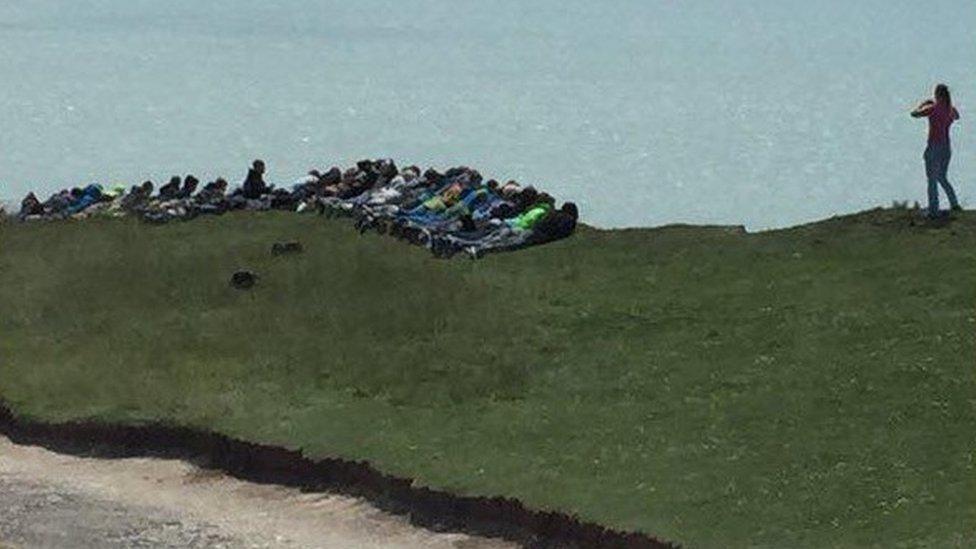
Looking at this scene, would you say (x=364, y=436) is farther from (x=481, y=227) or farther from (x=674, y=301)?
(x=481, y=227)

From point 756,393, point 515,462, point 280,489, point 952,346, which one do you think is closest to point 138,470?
point 280,489

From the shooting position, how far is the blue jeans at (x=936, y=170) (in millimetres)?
52250

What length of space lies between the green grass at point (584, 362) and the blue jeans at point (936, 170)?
2.81 ft

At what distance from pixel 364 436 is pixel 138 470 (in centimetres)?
417

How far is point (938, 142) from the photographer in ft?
172

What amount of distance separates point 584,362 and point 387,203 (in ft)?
48.8

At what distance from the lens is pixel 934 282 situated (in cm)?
4875

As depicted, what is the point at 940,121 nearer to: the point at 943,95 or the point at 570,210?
the point at 943,95

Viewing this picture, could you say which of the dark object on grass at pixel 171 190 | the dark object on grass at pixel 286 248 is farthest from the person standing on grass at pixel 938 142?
the dark object on grass at pixel 171 190

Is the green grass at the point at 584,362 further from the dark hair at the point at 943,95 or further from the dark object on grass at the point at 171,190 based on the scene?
the dark object on grass at the point at 171,190

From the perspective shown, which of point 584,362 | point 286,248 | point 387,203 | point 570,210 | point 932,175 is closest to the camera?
point 584,362

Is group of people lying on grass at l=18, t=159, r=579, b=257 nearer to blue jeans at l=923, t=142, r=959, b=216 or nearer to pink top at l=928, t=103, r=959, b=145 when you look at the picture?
blue jeans at l=923, t=142, r=959, b=216

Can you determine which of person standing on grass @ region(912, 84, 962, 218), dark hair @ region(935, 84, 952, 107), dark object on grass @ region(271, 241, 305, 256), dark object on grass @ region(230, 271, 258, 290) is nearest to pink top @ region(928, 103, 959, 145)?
person standing on grass @ region(912, 84, 962, 218)

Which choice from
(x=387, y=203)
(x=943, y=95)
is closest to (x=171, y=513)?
(x=943, y=95)
